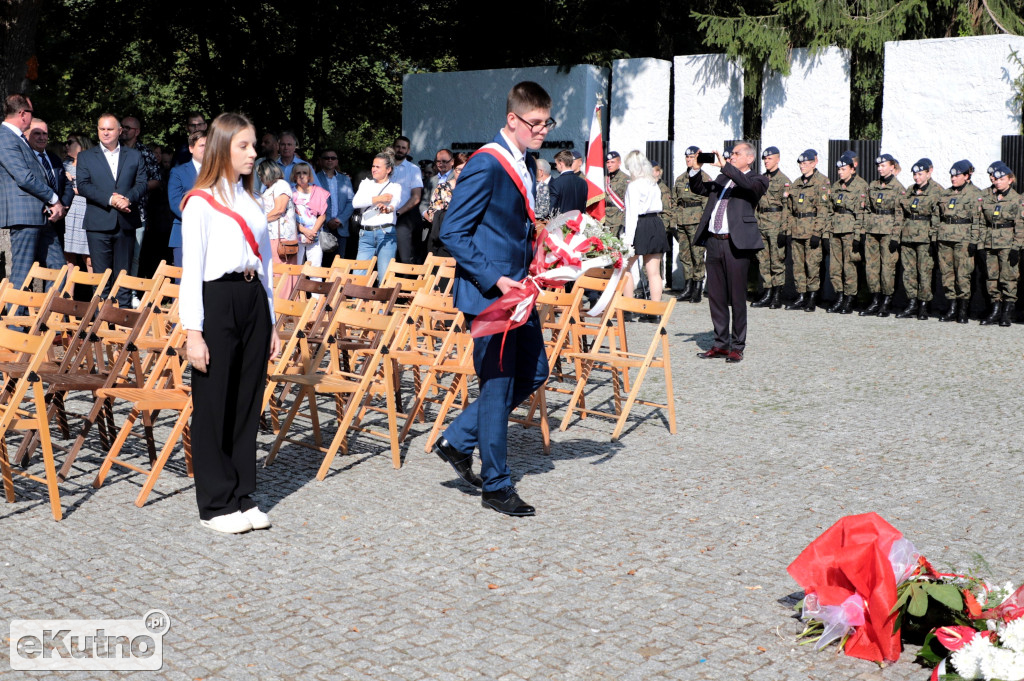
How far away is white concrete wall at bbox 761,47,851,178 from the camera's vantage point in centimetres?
1752

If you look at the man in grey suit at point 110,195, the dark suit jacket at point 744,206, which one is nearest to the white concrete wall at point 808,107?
the dark suit jacket at point 744,206

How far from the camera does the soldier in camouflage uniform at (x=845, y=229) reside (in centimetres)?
1612

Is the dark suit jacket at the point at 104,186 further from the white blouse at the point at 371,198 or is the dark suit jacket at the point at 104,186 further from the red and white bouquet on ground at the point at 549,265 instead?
the red and white bouquet on ground at the point at 549,265

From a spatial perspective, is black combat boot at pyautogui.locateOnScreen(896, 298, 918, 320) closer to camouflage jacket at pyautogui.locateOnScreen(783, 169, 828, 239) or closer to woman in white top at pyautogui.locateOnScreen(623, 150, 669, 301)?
camouflage jacket at pyautogui.locateOnScreen(783, 169, 828, 239)

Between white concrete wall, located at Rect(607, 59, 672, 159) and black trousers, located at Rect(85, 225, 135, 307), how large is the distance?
9.58 metres

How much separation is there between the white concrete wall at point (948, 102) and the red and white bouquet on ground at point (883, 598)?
42.6 feet

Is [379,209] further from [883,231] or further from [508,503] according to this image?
[508,503]

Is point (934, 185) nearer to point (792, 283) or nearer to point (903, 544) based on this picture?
point (792, 283)

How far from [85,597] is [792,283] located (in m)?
14.2

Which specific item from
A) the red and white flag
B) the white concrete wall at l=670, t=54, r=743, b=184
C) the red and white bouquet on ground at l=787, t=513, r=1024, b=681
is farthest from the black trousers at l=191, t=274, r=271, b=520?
the white concrete wall at l=670, t=54, r=743, b=184

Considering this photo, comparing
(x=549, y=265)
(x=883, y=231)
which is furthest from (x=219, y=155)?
(x=883, y=231)

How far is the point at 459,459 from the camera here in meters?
6.50

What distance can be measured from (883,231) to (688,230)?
3.13 m

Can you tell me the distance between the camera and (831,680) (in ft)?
13.6
